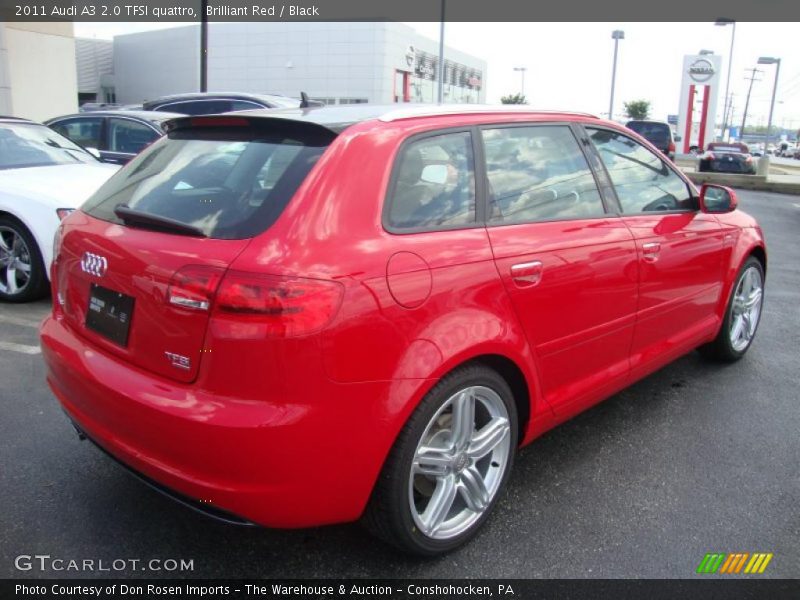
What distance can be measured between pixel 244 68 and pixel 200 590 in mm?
60305

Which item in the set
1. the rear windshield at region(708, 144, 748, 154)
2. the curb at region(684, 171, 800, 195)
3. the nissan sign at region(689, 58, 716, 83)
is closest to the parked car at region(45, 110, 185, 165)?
the curb at region(684, 171, 800, 195)

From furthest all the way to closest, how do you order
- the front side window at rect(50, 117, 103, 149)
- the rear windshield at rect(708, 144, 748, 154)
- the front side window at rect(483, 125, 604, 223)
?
the rear windshield at rect(708, 144, 748, 154) < the front side window at rect(50, 117, 103, 149) < the front side window at rect(483, 125, 604, 223)

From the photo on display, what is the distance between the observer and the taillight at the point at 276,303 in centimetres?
207

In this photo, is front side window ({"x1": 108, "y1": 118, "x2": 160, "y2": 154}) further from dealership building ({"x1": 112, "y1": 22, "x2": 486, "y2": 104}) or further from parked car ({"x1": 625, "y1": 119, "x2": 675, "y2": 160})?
dealership building ({"x1": 112, "y1": 22, "x2": 486, "y2": 104})

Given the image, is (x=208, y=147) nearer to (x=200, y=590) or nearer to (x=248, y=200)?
(x=248, y=200)

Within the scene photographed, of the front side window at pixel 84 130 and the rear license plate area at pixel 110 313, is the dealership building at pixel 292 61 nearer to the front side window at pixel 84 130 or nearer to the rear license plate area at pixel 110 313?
the front side window at pixel 84 130

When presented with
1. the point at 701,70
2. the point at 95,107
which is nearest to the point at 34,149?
the point at 95,107

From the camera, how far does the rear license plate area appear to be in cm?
239

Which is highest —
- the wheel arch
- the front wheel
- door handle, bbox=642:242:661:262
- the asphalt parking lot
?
door handle, bbox=642:242:661:262

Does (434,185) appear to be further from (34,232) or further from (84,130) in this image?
(84,130)

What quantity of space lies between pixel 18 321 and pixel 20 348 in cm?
73

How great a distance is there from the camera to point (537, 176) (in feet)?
10.0

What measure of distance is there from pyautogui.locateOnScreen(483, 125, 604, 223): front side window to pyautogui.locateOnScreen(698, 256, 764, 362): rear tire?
5.95 ft

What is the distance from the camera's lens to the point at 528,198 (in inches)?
116
